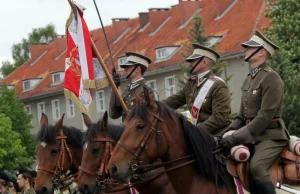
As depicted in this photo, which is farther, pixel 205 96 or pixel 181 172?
pixel 205 96

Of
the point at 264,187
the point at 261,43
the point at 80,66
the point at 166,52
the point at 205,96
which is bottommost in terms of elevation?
the point at 264,187

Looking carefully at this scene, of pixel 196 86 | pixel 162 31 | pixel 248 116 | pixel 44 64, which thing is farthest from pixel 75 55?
pixel 44 64

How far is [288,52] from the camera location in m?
43.2

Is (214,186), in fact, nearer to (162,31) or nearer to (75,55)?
(75,55)

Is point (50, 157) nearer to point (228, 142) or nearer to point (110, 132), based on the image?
point (110, 132)

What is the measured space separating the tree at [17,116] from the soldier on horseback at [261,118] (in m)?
52.7

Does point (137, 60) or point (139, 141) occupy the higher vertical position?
point (137, 60)

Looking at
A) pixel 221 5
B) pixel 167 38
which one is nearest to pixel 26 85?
pixel 167 38

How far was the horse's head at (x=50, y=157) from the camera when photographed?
1417cm

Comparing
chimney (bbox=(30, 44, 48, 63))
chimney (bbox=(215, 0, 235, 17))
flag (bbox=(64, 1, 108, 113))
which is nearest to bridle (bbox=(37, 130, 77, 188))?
flag (bbox=(64, 1, 108, 113))

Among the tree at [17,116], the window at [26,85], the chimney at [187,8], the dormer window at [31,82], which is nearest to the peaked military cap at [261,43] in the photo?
the tree at [17,116]

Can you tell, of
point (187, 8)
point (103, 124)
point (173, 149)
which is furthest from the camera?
point (187, 8)

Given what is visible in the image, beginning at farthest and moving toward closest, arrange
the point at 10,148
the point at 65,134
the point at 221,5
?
the point at 221,5 < the point at 10,148 < the point at 65,134

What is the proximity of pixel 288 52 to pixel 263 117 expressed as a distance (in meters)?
32.4
